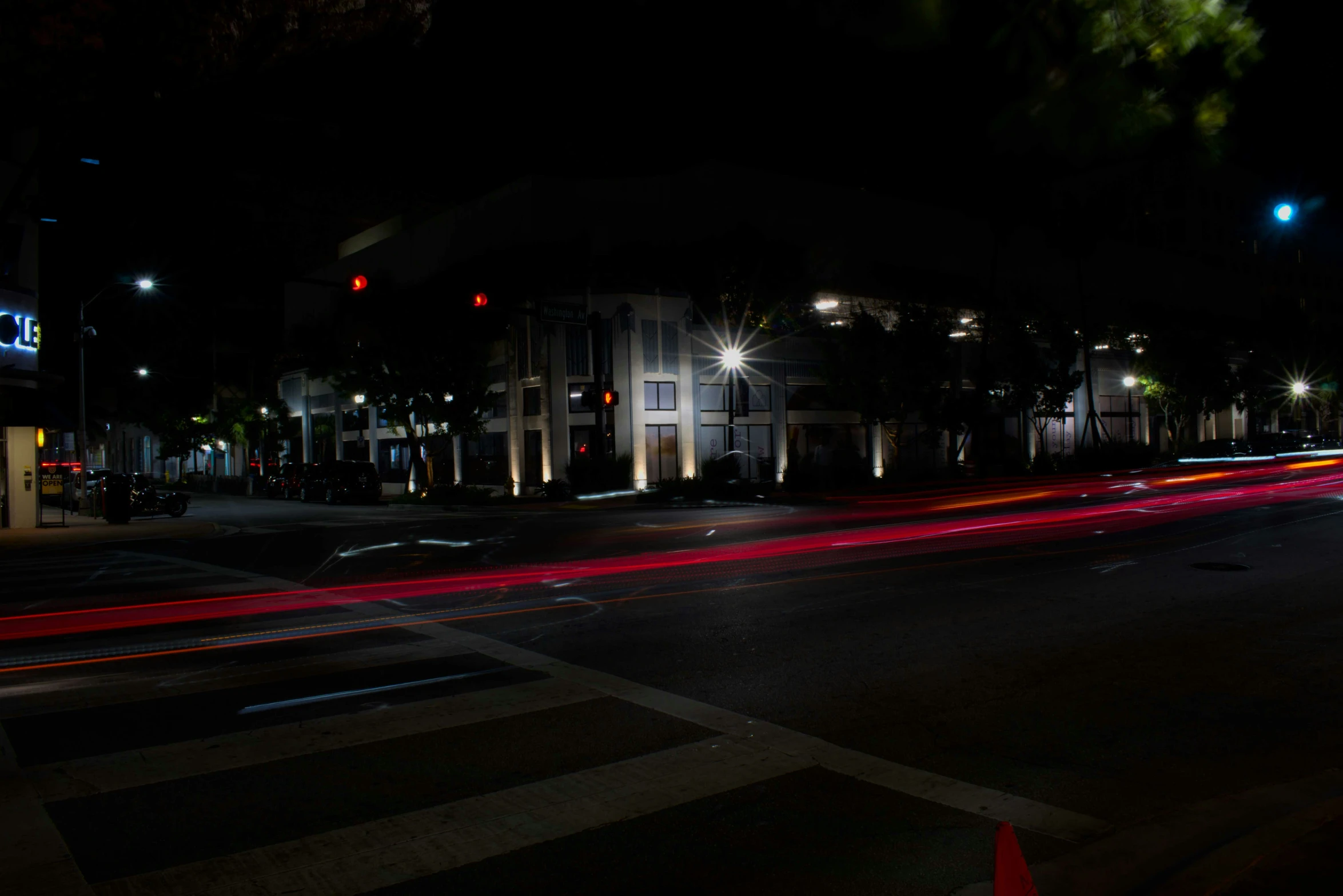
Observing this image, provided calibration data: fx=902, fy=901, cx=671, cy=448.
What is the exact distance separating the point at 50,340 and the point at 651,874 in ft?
199

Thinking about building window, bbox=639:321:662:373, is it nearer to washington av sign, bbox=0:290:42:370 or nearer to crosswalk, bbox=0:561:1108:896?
washington av sign, bbox=0:290:42:370

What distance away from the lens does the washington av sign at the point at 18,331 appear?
2431cm

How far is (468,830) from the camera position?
458 centimetres

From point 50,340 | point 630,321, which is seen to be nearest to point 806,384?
point 630,321

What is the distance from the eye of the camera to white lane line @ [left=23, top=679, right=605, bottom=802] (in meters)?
5.35

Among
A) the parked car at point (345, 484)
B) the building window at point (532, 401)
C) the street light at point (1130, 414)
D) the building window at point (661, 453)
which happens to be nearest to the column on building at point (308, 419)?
the parked car at point (345, 484)

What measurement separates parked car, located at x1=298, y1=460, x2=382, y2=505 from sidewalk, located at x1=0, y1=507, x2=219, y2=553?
10009 mm

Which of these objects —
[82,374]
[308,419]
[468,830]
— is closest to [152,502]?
[82,374]

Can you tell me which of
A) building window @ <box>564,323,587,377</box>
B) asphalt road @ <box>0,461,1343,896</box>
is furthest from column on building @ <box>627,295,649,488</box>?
asphalt road @ <box>0,461,1343,896</box>

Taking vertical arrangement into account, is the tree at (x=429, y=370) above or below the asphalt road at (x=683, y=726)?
above

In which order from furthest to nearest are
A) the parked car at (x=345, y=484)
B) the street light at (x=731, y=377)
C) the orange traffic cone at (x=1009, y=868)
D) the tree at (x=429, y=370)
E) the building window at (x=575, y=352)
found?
the parked car at (x=345, y=484)
the building window at (x=575, y=352)
the tree at (x=429, y=370)
the street light at (x=731, y=377)
the orange traffic cone at (x=1009, y=868)

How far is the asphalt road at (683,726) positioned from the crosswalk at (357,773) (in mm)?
26

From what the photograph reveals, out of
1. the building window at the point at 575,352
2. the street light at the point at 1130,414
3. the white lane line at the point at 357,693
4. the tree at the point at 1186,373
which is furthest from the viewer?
the street light at the point at 1130,414

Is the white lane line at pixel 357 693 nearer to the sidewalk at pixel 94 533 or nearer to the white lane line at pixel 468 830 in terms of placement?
the white lane line at pixel 468 830
